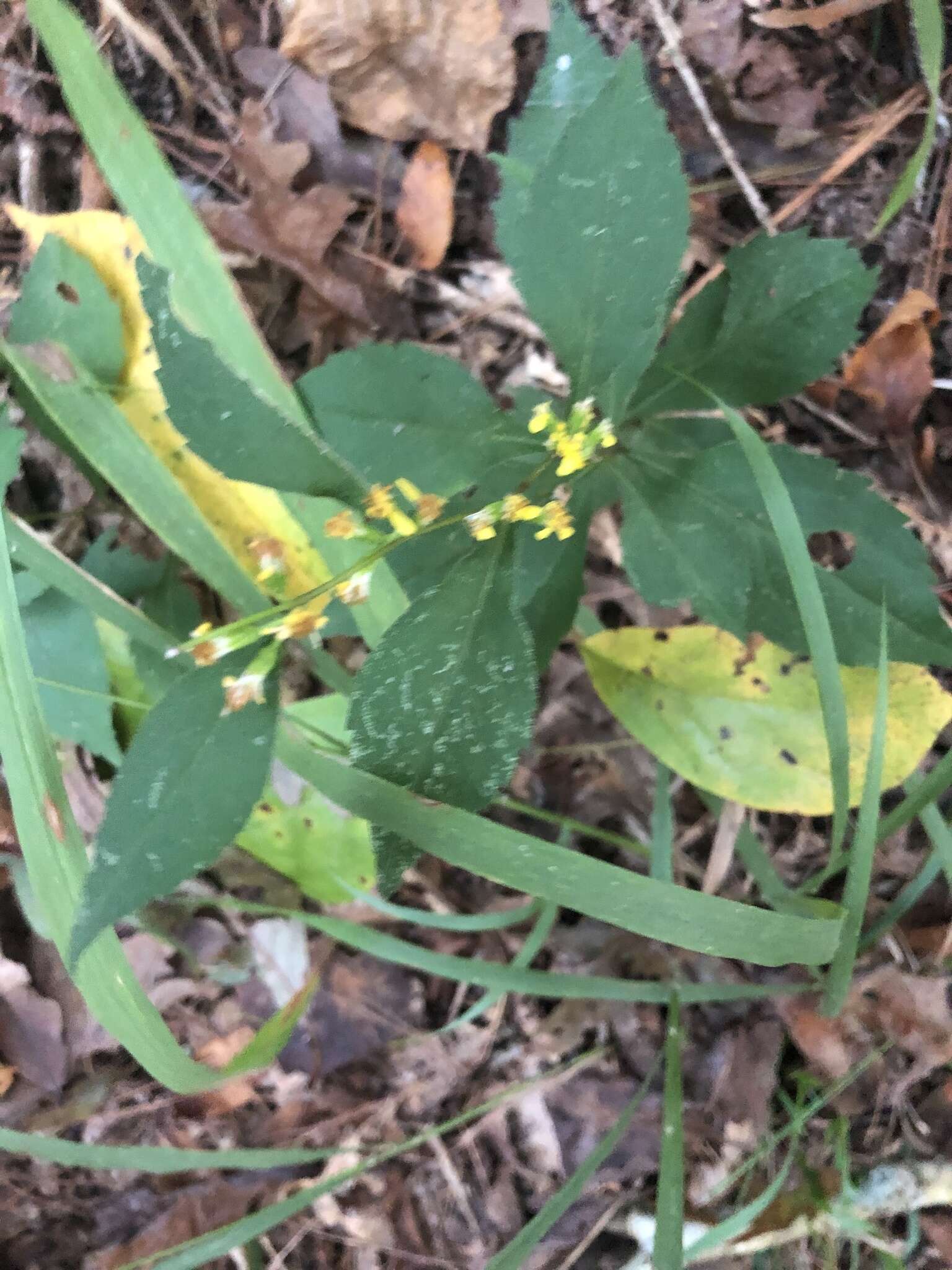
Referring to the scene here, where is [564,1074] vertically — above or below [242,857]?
below

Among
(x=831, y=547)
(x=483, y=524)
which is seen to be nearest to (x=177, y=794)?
(x=483, y=524)

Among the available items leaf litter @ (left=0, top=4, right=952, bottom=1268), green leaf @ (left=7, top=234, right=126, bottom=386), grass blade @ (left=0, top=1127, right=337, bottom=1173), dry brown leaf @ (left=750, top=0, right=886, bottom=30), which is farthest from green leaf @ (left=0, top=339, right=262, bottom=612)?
dry brown leaf @ (left=750, top=0, right=886, bottom=30)

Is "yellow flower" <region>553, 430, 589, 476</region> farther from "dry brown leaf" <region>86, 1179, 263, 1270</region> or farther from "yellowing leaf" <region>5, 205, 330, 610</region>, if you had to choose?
"dry brown leaf" <region>86, 1179, 263, 1270</region>

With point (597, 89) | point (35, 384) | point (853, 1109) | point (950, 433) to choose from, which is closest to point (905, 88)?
point (950, 433)

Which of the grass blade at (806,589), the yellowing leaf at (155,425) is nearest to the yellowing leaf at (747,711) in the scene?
the grass blade at (806,589)

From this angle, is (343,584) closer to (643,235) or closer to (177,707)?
(177,707)

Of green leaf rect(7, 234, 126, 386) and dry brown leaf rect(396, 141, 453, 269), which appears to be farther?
dry brown leaf rect(396, 141, 453, 269)
